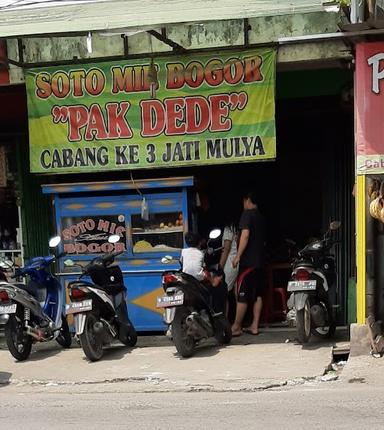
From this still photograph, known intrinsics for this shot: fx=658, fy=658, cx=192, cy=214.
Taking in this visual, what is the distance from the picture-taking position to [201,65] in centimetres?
849

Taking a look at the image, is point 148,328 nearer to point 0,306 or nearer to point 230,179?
point 0,306

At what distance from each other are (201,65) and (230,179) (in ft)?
9.06

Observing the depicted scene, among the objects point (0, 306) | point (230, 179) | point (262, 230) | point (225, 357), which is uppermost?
point (230, 179)

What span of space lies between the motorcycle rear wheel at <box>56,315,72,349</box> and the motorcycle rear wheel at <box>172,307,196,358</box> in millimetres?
1789

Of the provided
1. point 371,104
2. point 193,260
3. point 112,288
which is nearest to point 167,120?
point 193,260

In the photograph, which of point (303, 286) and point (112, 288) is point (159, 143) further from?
point (303, 286)

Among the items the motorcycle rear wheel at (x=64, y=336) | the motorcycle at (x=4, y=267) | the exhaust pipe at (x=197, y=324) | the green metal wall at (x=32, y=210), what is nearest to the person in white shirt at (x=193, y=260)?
the exhaust pipe at (x=197, y=324)

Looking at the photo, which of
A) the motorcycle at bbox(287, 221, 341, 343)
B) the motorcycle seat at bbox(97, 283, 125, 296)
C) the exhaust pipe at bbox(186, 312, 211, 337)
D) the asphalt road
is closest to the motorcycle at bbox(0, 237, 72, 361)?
the motorcycle seat at bbox(97, 283, 125, 296)

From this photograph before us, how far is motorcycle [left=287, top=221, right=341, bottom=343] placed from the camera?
7645 mm

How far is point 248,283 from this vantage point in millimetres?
8648

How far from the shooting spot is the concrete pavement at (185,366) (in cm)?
671

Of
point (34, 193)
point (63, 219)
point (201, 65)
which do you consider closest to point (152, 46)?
point (201, 65)

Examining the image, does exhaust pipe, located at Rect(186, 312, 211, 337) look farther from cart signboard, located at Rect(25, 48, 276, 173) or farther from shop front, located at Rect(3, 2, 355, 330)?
cart signboard, located at Rect(25, 48, 276, 173)

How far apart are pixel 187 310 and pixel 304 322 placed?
4.51 feet
